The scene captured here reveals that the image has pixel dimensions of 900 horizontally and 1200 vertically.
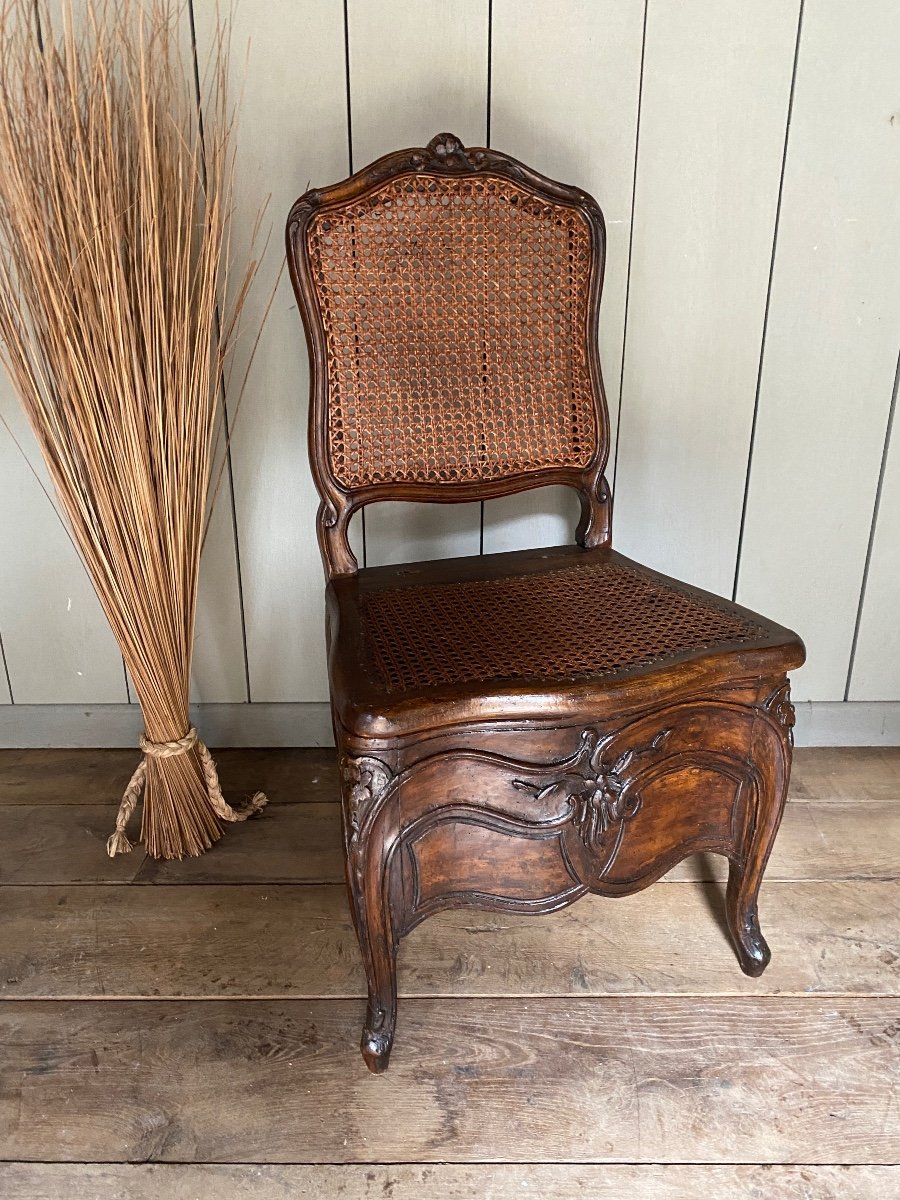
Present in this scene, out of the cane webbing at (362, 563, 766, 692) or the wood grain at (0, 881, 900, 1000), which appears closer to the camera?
the cane webbing at (362, 563, 766, 692)

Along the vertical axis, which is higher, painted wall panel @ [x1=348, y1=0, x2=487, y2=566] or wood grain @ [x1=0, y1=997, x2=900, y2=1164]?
painted wall panel @ [x1=348, y1=0, x2=487, y2=566]

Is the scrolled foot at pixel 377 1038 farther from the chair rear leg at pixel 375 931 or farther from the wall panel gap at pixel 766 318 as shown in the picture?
the wall panel gap at pixel 766 318

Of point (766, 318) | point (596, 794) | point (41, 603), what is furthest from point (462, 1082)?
point (766, 318)

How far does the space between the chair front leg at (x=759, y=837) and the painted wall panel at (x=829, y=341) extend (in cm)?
62

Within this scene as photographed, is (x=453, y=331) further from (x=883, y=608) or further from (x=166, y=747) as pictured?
(x=883, y=608)

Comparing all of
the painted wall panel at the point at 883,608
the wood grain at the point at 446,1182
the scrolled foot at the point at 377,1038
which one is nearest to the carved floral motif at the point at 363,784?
the scrolled foot at the point at 377,1038

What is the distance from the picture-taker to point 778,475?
1.55 metres

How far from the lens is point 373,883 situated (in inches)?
37.0

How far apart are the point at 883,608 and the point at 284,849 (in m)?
1.20

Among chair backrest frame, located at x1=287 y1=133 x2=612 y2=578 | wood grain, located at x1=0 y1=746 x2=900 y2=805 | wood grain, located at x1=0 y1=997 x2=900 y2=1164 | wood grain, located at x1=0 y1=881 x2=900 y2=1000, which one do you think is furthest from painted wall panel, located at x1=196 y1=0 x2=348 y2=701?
wood grain, located at x1=0 y1=997 x2=900 y2=1164

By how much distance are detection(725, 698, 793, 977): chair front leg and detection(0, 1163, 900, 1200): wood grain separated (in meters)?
0.28

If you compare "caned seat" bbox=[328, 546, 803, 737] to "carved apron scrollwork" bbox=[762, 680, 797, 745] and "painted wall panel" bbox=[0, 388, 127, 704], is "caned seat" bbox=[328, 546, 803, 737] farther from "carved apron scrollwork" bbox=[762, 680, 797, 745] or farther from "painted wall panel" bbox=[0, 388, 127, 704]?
"painted wall panel" bbox=[0, 388, 127, 704]

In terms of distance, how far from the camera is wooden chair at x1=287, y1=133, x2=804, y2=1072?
929 millimetres

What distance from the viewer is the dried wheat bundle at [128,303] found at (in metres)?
1.08
